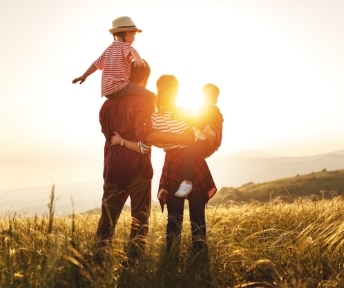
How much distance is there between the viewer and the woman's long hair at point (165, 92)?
4594mm

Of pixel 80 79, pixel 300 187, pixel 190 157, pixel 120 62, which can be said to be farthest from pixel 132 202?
pixel 300 187

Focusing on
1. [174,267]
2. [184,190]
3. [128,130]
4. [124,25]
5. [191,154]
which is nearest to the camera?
[174,267]

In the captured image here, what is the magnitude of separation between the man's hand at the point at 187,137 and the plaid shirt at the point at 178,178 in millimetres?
130

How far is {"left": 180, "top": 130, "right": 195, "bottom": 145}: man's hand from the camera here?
459cm

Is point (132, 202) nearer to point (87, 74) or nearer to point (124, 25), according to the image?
point (87, 74)

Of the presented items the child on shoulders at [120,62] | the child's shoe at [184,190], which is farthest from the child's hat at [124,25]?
the child's shoe at [184,190]

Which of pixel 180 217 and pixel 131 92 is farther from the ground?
pixel 131 92

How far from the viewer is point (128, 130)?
4.71m

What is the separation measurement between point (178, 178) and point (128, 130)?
32.2 inches

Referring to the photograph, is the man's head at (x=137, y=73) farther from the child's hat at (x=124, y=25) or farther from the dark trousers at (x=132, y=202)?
the dark trousers at (x=132, y=202)

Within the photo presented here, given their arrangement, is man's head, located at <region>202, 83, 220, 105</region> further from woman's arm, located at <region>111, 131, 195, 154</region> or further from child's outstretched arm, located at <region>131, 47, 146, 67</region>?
child's outstretched arm, located at <region>131, 47, 146, 67</region>

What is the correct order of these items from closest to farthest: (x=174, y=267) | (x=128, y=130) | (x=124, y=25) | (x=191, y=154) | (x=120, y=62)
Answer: (x=174, y=267) < (x=191, y=154) < (x=128, y=130) < (x=120, y=62) < (x=124, y=25)

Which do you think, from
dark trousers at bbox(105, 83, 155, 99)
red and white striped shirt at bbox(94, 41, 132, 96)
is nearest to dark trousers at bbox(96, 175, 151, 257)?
dark trousers at bbox(105, 83, 155, 99)

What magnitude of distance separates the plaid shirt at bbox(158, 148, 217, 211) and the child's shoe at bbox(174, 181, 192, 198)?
0.37ft
